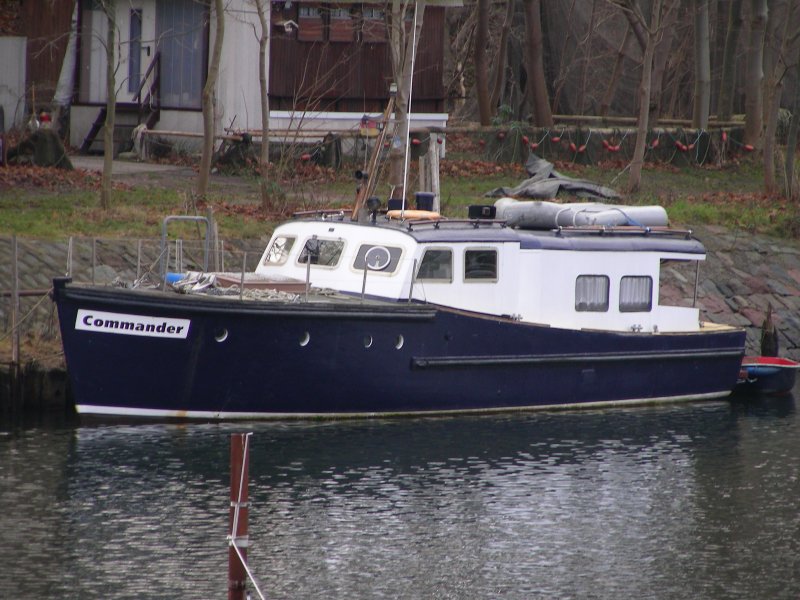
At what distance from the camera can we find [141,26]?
3741cm

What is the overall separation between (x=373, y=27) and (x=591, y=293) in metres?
16.5

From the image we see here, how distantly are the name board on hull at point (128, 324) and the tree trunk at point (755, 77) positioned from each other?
80.3ft

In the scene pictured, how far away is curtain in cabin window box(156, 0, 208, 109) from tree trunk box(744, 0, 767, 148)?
15.1 m

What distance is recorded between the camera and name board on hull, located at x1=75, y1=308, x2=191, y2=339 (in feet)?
59.4

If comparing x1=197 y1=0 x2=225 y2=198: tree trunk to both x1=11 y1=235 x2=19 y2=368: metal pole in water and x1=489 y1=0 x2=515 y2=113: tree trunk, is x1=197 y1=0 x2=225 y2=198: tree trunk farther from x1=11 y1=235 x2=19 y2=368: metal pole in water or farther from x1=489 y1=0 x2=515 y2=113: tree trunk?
x1=489 y1=0 x2=515 y2=113: tree trunk

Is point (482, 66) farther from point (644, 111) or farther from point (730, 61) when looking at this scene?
point (730, 61)

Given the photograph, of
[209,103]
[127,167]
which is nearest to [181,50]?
[127,167]

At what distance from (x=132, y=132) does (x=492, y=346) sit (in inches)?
752

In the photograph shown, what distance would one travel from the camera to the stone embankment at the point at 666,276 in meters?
20.5

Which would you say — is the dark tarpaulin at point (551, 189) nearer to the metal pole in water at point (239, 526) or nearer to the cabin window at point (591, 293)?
the cabin window at point (591, 293)

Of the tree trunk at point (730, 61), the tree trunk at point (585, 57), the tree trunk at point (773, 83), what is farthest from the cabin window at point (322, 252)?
the tree trunk at point (585, 57)

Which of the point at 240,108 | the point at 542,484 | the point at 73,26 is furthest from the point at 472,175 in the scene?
the point at 542,484

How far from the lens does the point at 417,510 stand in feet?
52.0

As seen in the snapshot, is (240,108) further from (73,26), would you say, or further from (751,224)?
(751,224)
